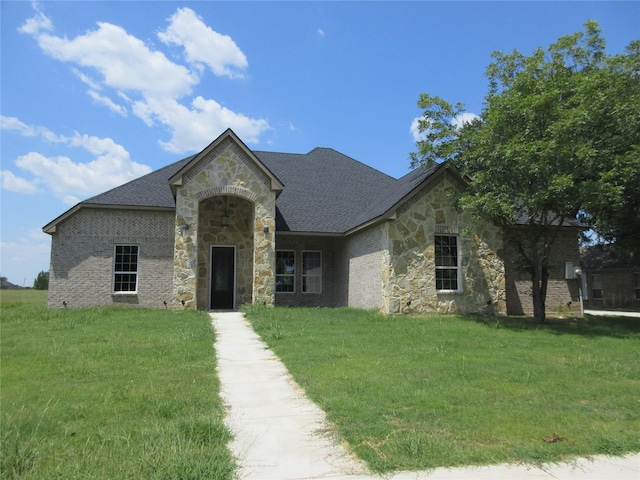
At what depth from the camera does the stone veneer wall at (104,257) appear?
1739cm

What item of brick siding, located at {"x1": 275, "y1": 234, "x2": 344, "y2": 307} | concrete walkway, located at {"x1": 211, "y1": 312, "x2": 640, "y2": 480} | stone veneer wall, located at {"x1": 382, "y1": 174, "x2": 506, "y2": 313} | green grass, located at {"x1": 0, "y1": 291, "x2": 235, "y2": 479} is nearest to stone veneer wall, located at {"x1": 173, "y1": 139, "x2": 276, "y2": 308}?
brick siding, located at {"x1": 275, "y1": 234, "x2": 344, "y2": 307}

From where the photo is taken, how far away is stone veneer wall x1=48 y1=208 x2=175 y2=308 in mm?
17391

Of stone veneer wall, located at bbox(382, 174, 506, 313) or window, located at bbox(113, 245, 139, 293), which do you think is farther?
window, located at bbox(113, 245, 139, 293)

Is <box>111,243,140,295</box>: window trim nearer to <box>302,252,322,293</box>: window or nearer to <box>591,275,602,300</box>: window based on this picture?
<box>302,252,322,293</box>: window

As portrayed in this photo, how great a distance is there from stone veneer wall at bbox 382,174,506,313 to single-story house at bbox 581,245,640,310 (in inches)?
577

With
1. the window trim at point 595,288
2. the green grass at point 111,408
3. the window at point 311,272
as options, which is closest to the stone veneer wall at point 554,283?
the window at point 311,272

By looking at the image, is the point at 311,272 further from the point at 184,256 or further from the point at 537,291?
the point at 537,291

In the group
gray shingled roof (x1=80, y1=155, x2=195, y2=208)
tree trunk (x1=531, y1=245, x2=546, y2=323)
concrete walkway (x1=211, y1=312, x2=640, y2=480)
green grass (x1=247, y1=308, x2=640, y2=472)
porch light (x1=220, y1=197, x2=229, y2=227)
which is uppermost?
gray shingled roof (x1=80, y1=155, x2=195, y2=208)

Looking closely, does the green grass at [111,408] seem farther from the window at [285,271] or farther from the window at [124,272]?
the window at [285,271]

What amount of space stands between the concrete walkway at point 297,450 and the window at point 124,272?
1175 centimetres

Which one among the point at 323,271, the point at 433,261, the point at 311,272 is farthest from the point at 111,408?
the point at 323,271

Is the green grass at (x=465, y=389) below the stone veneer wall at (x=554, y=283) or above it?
below

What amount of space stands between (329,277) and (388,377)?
13.6 metres

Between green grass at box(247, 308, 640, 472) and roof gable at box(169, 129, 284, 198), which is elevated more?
roof gable at box(169, 129, 284, 198)
